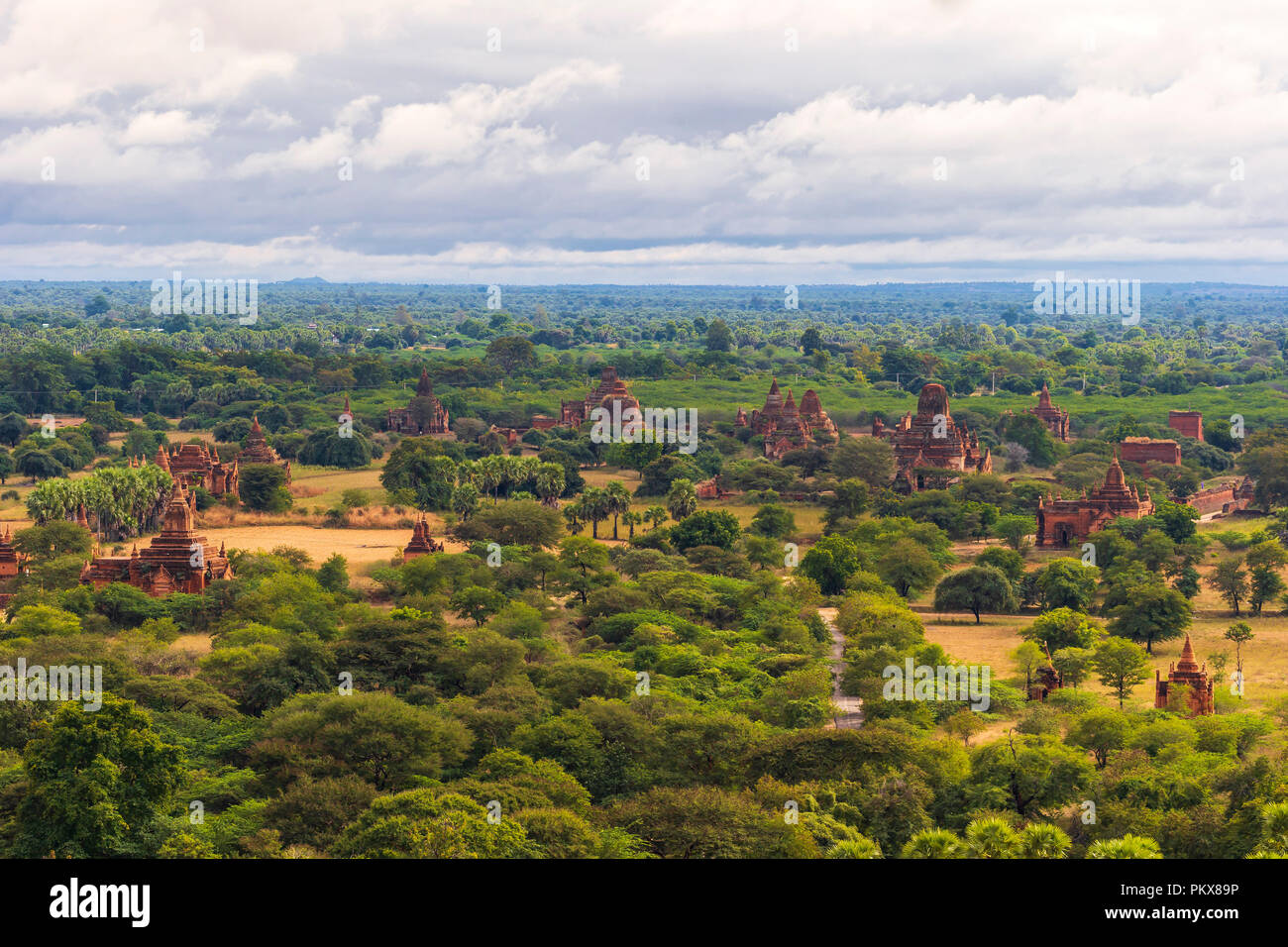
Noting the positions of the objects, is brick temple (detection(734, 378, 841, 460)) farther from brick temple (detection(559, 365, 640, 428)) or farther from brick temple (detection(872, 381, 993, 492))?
brick temple (detection(559, 365, 640, 428))

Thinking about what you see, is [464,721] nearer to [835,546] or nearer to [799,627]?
[799,627]

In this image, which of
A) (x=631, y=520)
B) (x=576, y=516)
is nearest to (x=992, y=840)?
(x=576, y=516)

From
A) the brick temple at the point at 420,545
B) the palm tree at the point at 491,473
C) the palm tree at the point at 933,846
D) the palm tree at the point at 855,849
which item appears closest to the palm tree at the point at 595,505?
the palm tree at the point at 491,473

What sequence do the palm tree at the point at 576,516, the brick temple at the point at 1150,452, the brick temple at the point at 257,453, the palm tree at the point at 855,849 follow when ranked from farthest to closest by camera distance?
the brick temple at the point at 1150,452
the brick temple at the point at 257,453
the palm tree at the point at 576,516
the palm tree at the point at 855,849

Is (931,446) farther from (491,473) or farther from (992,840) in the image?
(992,840)

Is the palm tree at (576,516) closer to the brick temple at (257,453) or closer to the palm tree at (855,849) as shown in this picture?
the brick temple at (257,453)
